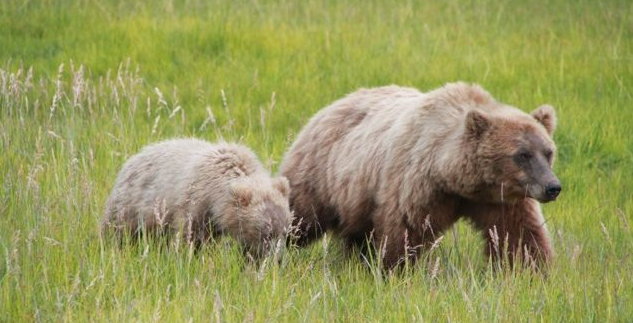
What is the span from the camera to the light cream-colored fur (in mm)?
6387

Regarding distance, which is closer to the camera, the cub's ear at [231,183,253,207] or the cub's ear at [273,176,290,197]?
the cub's ear at [231,183,253,207]

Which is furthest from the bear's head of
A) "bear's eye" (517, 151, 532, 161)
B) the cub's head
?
"bear's eye" (517, 151, 532, 161)

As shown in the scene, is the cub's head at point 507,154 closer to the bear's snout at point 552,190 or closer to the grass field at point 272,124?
the bear's snout at point 552,190

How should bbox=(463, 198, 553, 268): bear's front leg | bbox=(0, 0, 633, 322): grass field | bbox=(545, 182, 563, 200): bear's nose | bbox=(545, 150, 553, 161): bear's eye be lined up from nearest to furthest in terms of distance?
bbox=(0, 0, 633, 322): grass field
bbox=(545, 182, 563, 200): bear's nose
bbox=(545, 150, 553, 161): bear's eye
bbox=(463, 198, 553, 268): bear's front leg

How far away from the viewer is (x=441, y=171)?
20.7 feet

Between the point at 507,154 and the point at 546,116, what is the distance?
1.68ft

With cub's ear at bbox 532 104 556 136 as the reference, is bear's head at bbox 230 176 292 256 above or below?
below

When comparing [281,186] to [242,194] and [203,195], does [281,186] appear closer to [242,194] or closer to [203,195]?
[242,194]

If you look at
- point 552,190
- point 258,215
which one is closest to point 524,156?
point 552,190

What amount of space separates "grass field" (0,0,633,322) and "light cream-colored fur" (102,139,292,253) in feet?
0.66

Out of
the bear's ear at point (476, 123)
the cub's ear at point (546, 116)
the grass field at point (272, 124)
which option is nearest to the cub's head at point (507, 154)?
the bear's ear at point (476, 123)

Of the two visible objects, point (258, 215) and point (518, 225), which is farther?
point (518, 225)

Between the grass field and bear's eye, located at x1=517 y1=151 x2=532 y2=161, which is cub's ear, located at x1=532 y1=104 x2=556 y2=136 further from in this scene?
the grass field

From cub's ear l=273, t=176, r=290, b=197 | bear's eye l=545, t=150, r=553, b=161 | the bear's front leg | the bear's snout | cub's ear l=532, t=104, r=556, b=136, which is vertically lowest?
the bear's front leg
